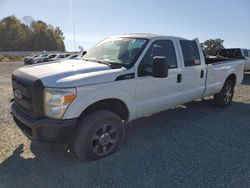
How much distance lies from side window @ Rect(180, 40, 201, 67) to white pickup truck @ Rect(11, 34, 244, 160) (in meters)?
0.02

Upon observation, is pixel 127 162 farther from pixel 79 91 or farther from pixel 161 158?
pixel 79 91

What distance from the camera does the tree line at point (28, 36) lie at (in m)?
69.2

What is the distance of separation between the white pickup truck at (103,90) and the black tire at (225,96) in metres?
1.72

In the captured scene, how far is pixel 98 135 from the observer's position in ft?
12.0

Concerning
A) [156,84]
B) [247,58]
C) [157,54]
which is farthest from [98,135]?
[247,58]

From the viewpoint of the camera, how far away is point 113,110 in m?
4.04

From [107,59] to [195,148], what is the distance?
2180 mm

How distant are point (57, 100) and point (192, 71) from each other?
3.11 m

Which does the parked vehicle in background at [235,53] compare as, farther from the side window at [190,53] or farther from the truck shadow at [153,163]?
the truck shadow at [153,163]

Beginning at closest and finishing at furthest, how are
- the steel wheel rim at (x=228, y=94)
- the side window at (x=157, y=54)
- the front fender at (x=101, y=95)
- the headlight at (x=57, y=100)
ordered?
the headlight at (x=57, y=100), the front fender at (x=101, y=95), the side window at (x=157, y=54), the steel wheel rim at (x=228, y=94)

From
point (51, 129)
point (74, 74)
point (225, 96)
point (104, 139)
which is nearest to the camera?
point (51, 129)

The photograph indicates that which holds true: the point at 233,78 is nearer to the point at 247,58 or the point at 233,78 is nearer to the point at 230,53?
the point at 230,53

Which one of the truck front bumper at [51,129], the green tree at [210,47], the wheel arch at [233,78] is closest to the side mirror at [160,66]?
the truck front bumper at [51,129]

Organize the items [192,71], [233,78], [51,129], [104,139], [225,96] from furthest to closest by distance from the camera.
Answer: [233,78] → [225,96] → [192,71] → [104,139] → [51,129]
